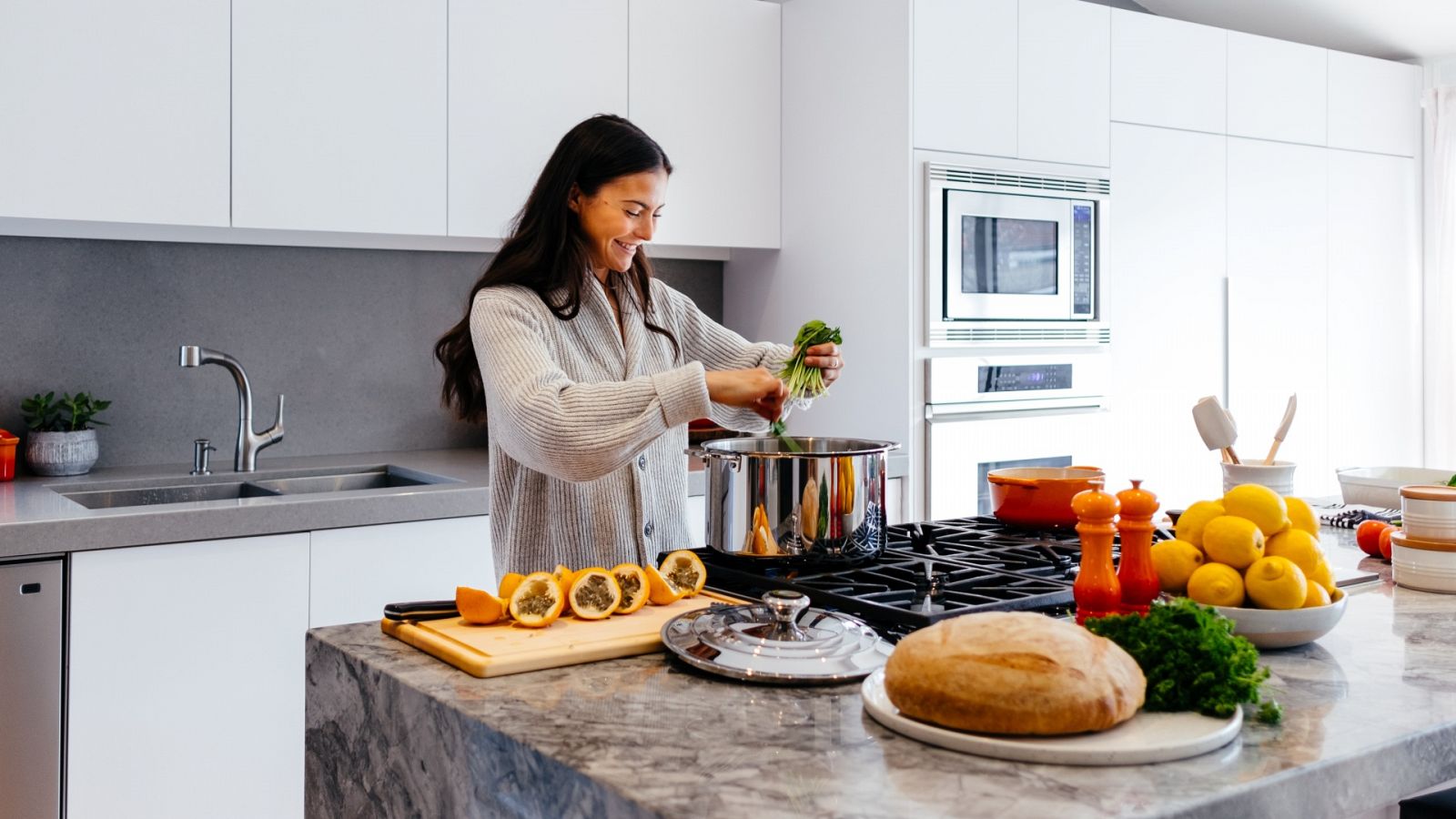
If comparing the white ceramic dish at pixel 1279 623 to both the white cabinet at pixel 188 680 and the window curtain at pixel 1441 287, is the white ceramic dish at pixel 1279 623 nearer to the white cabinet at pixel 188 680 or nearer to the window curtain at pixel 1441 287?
the white cabinet at pixel 188 680

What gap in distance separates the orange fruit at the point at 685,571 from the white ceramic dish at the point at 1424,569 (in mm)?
928

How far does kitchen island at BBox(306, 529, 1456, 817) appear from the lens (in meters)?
0.89

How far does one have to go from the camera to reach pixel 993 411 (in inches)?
134

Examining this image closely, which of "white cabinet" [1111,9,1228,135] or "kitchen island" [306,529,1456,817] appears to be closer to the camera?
"kitchen island" [306,529,1456,817]

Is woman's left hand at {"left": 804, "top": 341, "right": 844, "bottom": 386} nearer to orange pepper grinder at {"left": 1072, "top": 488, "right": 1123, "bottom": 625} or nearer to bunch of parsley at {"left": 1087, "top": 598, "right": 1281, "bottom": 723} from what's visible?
orange pepper grinder at {"left": 1072, "top": 488, "right": 1123, "bottom": 625}

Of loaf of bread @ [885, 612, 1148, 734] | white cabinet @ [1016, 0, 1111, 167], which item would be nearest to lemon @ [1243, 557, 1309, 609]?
loaf of bread @ [885, 612, 1148, 734]

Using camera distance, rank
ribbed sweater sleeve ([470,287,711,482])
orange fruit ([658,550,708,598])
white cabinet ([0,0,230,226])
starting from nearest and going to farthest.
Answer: orange fruit ([658,550,708,598]) → ribbed sweater sleeve ([470,287,711,482]) → white cabinet ([0,0,230,226])

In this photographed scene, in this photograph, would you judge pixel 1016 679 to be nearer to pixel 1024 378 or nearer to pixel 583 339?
pixel 583 339

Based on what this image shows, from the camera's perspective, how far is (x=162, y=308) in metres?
3.02

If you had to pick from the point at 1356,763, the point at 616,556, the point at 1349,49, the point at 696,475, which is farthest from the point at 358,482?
the point at 1349,49

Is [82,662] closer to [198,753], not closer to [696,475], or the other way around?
[198,753]

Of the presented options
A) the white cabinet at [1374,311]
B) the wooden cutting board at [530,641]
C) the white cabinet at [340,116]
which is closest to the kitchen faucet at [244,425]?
the white cabinet at [340,116]

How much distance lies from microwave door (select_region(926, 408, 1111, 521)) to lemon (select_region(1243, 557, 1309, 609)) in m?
1.96

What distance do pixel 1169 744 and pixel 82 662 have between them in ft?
6.49
